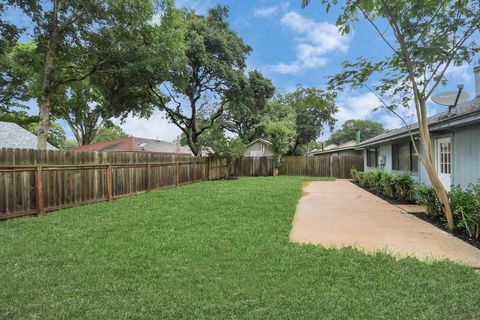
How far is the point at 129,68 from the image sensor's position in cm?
1490

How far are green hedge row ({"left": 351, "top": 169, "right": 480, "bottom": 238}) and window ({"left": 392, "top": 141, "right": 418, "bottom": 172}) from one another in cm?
72

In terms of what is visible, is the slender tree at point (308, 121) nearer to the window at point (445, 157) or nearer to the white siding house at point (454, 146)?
the white siding house at point (454, 146)

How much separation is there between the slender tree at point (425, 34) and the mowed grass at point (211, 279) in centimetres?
318

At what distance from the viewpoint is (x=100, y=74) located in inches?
656

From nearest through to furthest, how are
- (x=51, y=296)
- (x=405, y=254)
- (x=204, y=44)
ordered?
1. (x=51, y=296)
2. (x=405, y=254)
3. (x=204, y=44)

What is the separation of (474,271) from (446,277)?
0.47 metres

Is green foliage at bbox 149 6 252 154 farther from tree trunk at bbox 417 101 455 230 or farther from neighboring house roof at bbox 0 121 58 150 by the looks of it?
tree trunk at bbox 417 101 455 230

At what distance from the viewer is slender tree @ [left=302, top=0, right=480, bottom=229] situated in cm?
563

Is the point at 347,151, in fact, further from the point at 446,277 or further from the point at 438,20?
the point at 446,277

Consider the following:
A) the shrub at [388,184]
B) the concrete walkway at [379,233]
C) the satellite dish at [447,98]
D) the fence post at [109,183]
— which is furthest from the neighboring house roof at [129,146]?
the satellite dish at [447,98]

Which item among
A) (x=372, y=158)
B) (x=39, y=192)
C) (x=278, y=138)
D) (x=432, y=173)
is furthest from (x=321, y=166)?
(x=39, y=192)

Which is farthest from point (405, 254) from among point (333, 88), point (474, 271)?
point (333, 88)

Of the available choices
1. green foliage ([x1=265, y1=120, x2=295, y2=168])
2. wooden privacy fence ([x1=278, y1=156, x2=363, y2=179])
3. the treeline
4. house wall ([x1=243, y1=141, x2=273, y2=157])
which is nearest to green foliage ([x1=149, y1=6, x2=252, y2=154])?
the treeline

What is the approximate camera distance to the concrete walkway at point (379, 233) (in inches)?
176
